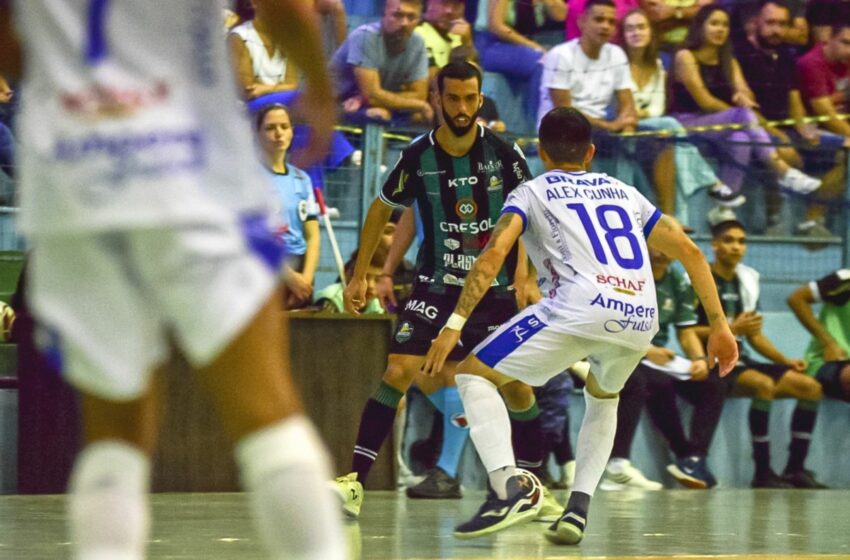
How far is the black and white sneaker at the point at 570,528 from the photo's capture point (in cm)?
656

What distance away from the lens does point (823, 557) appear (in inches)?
244

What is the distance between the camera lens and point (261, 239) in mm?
2865

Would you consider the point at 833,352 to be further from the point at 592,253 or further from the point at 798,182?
the point at 592,253

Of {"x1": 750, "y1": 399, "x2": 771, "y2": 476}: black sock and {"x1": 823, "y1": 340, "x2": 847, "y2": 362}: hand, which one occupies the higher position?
{"x1": 823, "y1": 340, "x2": 847, "y2": 362}: hand

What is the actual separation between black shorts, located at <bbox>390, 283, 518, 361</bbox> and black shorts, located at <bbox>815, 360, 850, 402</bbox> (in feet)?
13.3

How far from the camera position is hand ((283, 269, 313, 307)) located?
31.9 ft

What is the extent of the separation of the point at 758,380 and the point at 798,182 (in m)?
2.04

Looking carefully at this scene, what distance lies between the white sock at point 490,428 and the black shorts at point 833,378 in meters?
5.20

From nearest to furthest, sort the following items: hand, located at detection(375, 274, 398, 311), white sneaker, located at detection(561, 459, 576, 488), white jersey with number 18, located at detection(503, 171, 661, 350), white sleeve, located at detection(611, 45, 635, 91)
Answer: white jersey with number 18, located at detection(503, 171, 661, 350) < hand, located at detection(375, 274, 398, 311) < white sneaker, located at detection(561, 459, 576, 488) < white sleeve, located at detection(611, 45, 635, 91)

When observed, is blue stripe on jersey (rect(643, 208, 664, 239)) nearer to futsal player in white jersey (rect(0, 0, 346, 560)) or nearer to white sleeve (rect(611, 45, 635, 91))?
futsal player in white jersey (rect(0, 0, 346, 560))

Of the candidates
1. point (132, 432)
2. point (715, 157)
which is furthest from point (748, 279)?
point (132, 432)

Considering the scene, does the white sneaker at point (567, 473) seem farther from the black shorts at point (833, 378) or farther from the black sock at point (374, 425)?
the black sock at point (374, 425)

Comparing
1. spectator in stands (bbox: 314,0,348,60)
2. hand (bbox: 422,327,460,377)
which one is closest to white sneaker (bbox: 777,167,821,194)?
spectator in stands (bbox: 314,0,348,60)

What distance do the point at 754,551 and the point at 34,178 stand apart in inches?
173
